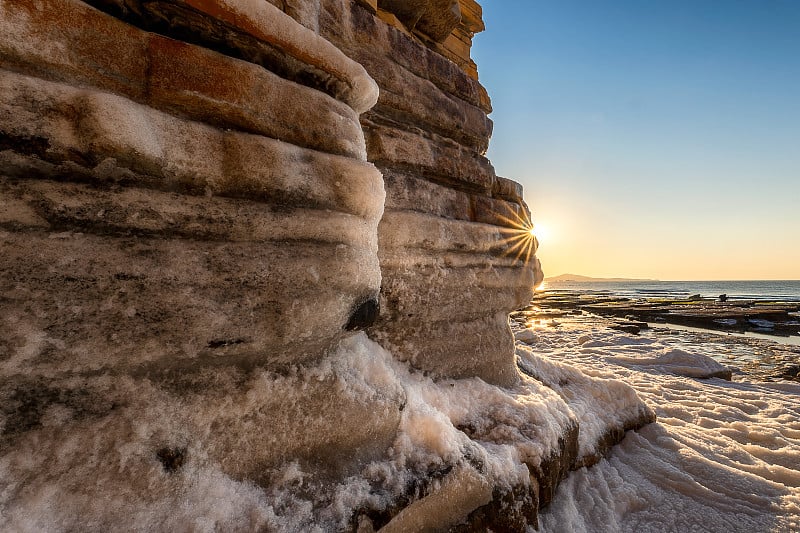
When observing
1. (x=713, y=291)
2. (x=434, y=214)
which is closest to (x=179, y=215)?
(x=434, y=214)

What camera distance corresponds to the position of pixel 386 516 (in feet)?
3.22

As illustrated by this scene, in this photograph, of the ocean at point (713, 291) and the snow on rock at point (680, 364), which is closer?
the snow on rock at point (680, 364)

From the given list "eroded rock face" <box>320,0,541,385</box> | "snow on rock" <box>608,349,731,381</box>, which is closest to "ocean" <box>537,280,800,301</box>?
"snow on rock" <box>608,349,731,381</box>

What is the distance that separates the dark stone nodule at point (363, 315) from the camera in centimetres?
123

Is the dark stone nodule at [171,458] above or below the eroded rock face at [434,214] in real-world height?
below

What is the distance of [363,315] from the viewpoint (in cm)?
126

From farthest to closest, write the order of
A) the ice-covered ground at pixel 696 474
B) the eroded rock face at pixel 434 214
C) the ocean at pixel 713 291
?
Result: the ocean at pixel 713 291, the eroded rock face at pixel 434 214, the ice-covered ground at pixel 696 474

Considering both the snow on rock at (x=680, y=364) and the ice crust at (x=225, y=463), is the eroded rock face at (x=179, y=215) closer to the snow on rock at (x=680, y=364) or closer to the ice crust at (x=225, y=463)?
the ice crust at (x=225, y=463)

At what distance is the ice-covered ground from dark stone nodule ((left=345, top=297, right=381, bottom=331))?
1.14 metres

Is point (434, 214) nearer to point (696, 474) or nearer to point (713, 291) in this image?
point (696, 474)

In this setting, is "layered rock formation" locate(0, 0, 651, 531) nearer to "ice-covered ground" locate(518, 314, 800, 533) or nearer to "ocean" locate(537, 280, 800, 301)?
"ice-covered ground" locate(518, 314, 800, 533)

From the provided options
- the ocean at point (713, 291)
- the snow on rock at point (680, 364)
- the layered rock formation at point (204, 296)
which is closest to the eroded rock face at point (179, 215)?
the layered rock formation at point (204, 296)

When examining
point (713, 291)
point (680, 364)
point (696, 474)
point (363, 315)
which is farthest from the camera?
point (713, 291)

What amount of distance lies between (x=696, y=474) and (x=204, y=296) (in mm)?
2609
